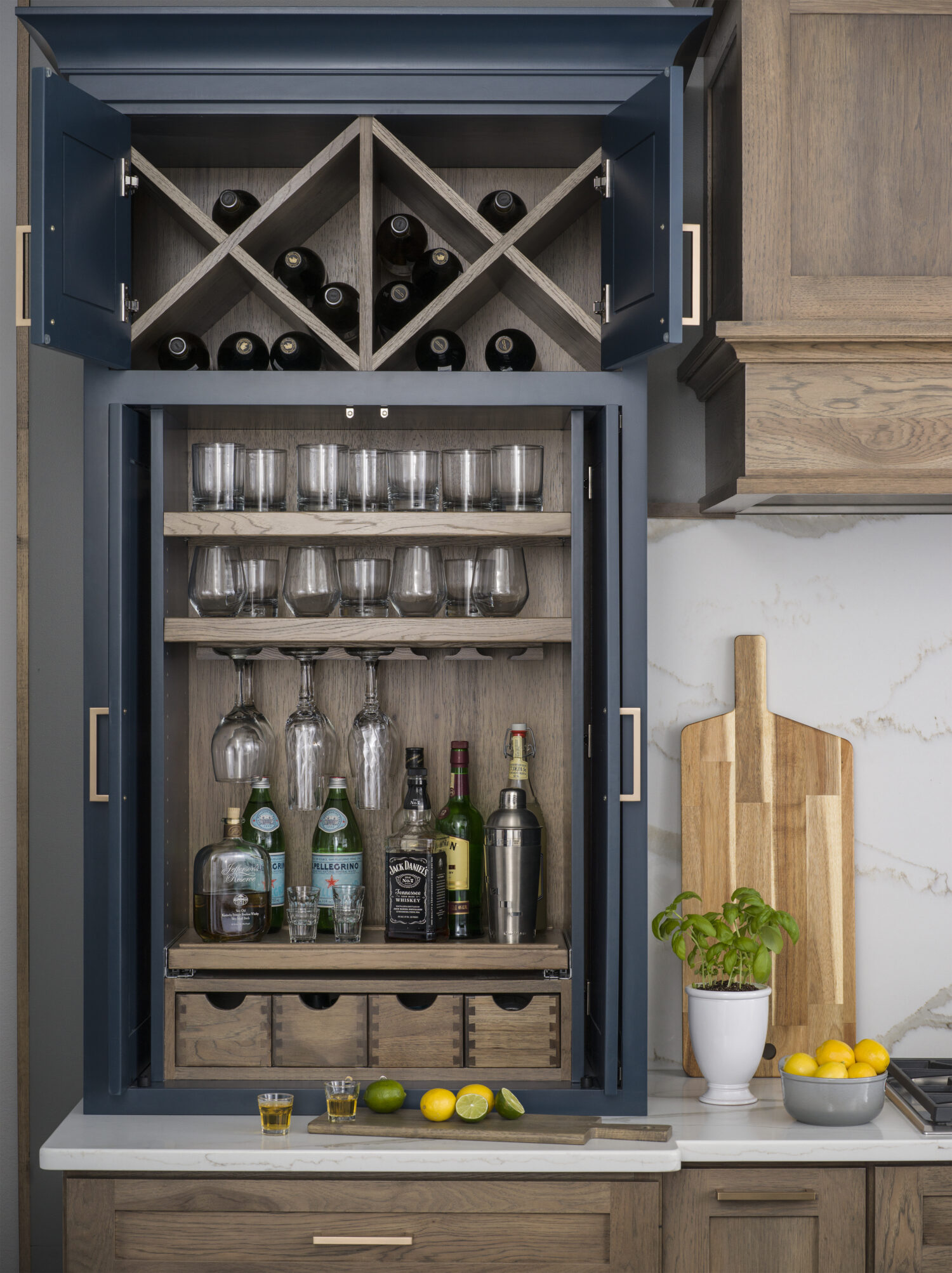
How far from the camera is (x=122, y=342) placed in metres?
1.89

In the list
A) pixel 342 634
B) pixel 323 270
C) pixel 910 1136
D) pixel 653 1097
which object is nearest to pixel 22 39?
pixel 323 270

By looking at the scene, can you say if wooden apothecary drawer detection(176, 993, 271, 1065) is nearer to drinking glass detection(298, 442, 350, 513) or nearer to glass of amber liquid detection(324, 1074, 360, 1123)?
glass of amber liquid detection(324, 1074, 360, 1123)

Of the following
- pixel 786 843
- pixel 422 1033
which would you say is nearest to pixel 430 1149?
pixel 422 1033

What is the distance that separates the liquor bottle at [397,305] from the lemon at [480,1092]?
133 centimetres

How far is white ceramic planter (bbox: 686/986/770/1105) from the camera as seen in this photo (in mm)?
1969

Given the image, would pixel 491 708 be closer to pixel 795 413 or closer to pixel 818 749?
pixel 818 749

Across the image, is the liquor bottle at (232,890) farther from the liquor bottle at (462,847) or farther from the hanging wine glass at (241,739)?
the liquor bottle at (462,847)

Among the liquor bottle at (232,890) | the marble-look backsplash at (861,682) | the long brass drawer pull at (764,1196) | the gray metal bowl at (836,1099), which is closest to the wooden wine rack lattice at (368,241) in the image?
the marble-look backsplash at (861,682)

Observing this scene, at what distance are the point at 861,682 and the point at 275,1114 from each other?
1401mm

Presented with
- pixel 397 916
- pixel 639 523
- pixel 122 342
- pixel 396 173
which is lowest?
pixel 397 916

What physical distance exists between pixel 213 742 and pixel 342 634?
14.6 inches

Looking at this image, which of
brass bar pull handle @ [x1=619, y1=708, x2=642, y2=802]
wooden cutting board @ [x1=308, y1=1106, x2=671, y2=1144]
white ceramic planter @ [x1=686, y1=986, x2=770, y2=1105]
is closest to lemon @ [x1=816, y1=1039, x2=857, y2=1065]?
white ceramic planter @ [x1=686, y1=986, x2=770, y2=1105]

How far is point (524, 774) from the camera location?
2049 mm

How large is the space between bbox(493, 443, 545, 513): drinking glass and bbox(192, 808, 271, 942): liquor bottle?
2.47 feet
